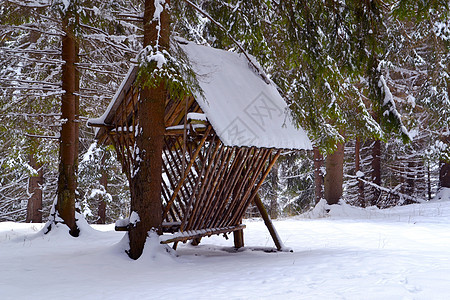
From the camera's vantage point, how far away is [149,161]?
20.3ft

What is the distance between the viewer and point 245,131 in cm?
652

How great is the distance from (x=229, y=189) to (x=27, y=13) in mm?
5346

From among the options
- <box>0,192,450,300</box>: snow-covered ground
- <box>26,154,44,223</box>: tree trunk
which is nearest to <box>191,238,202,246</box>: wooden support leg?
<box>0,192,450,300</box>: snow-covered ground

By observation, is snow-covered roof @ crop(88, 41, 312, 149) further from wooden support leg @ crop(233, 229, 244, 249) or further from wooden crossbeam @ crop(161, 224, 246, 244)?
wooden support leg @ crop(233, 229, 244, 249)

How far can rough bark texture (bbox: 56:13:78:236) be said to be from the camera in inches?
339

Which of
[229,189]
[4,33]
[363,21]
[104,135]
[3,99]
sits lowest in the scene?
[229,189]

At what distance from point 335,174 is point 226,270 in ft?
26.7

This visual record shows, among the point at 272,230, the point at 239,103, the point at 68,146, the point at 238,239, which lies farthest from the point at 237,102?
Result: the point at 68,146

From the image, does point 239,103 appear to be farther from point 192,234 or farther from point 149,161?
point 192,234

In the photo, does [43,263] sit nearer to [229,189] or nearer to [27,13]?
[229,189]

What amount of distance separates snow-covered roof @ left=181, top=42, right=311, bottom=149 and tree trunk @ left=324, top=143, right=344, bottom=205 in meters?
4.91

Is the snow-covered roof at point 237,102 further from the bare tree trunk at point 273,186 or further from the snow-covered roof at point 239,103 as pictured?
the bare tree trunk at point 273,186

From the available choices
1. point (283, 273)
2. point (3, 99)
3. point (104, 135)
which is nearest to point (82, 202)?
point (3, 99)

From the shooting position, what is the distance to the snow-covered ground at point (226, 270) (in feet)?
13.9
